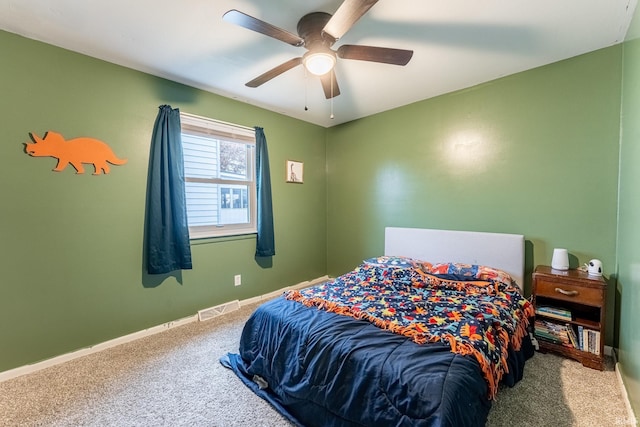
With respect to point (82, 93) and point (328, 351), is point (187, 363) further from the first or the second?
point (82, 93)

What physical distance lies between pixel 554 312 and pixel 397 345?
1677 millimetres

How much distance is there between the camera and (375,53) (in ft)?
5.86

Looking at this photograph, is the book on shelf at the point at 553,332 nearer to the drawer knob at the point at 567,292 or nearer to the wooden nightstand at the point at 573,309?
the wooden nightstand at the point at 573,309

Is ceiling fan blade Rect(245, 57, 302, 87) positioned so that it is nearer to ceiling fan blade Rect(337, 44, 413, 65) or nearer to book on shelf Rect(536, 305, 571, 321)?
ceiling fan blade Rect(337, 44, 413, 65)

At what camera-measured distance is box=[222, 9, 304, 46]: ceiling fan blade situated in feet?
4.72

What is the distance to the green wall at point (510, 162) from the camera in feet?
7.38

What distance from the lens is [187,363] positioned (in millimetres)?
2164

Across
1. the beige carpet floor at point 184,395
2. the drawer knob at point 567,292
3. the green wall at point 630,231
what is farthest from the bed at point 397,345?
the green wall at point 630,231

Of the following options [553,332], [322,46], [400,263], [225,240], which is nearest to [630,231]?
[553,332]

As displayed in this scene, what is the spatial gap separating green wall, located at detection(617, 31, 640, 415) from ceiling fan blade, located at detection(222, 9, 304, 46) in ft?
6.92

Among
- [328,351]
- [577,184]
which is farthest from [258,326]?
[577,184]

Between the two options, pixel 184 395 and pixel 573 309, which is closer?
pixel 184 395

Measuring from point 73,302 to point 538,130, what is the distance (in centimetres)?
437

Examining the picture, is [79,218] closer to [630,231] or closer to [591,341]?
[630,231]
